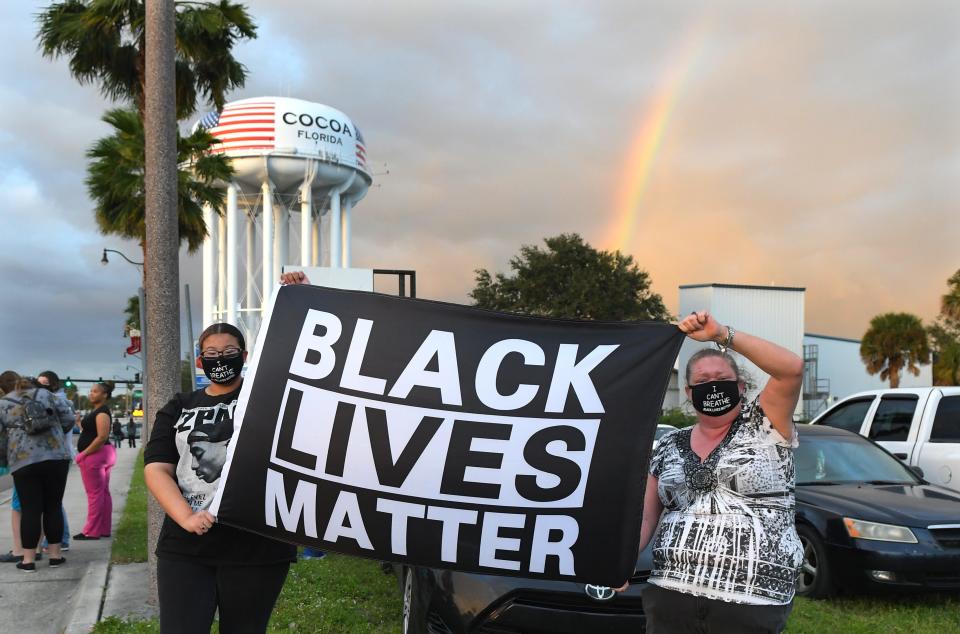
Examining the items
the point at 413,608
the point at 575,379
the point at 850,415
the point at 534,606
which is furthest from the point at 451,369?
the point at 850,415

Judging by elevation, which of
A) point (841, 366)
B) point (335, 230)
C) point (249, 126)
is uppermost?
point (249, 126)

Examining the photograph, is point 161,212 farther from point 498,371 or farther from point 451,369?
point 498,371

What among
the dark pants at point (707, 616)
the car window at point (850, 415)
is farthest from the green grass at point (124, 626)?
the car window at point (850, 415)

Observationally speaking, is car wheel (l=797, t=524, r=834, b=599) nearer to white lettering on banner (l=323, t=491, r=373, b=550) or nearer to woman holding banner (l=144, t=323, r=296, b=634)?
white lettering on banner (l=323, t=491, r=373, b=550)

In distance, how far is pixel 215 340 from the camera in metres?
3.67

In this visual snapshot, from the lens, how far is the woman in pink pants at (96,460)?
1038cm

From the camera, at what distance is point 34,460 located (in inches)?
325

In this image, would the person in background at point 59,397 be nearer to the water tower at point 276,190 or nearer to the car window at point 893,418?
the car window at point 893,418

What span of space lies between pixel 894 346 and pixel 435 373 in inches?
2112

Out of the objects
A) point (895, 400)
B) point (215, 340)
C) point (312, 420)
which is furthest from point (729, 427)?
point (895, 400)

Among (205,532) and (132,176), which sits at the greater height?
(132,176)

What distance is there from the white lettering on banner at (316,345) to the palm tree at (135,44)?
12.5m

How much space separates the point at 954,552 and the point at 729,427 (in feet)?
16.1

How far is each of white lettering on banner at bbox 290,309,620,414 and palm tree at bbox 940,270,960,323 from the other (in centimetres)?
4034
